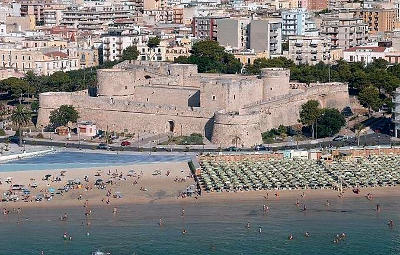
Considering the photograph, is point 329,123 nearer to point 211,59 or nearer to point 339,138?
point 339,138

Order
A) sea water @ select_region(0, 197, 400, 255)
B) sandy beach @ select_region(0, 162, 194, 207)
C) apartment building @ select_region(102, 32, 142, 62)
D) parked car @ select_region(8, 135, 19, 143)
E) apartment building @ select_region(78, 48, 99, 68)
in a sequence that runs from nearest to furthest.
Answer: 1. sea water @ select_region(0, 197, 400, 255)
2. sandy beach @ select_region(0, 162, 194, 207)
3. parked car @ select_region(8, 135, 19, 143)
4. apartment building @ select_region(78, 48, 99, 68)
5. apartment building @ select_region(102, 32, 142, 62)

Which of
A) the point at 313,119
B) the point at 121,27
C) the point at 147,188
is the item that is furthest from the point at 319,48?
the point at 147,188

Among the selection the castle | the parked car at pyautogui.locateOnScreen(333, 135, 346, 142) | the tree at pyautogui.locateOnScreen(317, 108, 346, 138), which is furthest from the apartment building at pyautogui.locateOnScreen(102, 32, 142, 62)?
the parked car at pyautogui.locateOnScreen(333, 135, 346, 142)

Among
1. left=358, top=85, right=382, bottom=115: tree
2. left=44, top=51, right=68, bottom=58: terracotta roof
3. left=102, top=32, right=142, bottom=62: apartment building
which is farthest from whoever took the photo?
left=102, top=32, right=142, bottom=62: apartment building

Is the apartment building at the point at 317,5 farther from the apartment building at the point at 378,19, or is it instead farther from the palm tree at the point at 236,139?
the palm tree at the point at 236,139

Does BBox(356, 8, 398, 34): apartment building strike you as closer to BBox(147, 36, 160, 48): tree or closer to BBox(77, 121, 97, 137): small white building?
BBox(147, 36, 160, 48): tree

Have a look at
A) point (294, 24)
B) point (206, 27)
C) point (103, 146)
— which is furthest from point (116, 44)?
point (103, 146)
